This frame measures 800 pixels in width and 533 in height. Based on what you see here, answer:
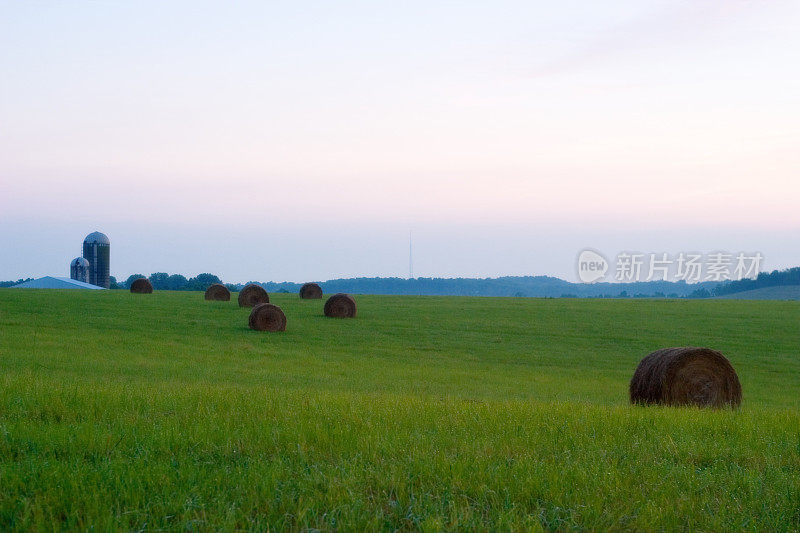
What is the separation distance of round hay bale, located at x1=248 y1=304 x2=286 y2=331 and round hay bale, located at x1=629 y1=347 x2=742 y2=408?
68.8 feet

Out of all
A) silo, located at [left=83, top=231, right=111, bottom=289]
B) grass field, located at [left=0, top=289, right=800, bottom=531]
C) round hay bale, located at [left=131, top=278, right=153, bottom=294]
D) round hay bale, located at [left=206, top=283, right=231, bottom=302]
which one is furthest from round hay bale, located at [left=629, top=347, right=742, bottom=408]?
silo, located at [left=83, top=231, right=111, bottom=289]

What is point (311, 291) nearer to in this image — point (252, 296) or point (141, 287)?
point (252, 296)

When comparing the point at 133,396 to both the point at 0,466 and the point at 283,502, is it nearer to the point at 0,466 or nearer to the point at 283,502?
the point at 0,466

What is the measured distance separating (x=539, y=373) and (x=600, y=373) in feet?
8.17

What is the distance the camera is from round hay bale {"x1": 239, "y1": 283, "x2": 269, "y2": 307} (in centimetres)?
4500

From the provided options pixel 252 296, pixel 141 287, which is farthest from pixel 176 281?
pixel 252 296

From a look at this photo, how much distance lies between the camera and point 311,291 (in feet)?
176

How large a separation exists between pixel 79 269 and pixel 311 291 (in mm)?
55286

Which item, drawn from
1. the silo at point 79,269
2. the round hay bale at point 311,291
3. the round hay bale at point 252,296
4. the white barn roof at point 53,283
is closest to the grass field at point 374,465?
the round hay bale at point 252,296

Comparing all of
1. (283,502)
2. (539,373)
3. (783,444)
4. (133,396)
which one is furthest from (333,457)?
(539,373)

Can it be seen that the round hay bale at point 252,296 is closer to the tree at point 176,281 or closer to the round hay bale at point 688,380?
the round hay bale at point 688,380

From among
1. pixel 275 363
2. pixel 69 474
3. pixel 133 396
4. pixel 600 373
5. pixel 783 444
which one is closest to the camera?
pixel 69 474

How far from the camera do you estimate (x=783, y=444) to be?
23.6ft

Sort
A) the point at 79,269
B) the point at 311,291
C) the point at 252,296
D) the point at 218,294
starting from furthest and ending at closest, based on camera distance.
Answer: the point at 79,269 < the point at 311,291 < the point at 218,294 < the point at 252,296
